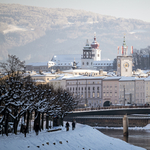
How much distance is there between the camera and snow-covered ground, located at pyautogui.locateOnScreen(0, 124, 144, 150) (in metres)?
54.5

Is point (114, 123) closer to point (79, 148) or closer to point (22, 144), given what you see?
point (79, 148)

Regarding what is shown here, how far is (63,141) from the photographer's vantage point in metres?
62.5

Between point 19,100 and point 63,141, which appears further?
point 19,100

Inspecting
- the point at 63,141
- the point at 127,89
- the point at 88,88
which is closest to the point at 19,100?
the point at 63,141

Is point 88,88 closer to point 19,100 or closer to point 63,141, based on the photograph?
point 19,100

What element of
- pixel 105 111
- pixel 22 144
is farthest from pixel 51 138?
pixel 105 111

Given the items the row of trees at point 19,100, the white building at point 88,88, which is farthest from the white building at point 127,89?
the row of trees at point 19,100

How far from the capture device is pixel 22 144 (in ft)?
179

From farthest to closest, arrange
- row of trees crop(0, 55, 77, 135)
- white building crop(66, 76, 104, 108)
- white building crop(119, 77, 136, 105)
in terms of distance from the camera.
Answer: white building crop(66, 76, 104, 108)
white building crop(119, 77, 136, 105)
row of trees crop(0, 55, 77, 135)

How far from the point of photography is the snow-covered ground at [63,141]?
54500mm

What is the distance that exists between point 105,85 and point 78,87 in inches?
342

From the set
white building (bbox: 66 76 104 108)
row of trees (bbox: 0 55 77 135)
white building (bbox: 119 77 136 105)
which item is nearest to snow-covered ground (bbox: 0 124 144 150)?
row of trees (bbox: 0 55 77 135)

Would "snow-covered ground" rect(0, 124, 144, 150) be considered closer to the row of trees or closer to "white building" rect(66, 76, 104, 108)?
the row of trees

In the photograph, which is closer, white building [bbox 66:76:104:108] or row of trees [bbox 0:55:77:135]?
row of trees [bbox 0:55:77:135]
